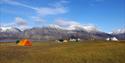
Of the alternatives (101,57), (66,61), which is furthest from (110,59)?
(66,61)

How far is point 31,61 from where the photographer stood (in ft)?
113

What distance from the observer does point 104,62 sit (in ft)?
109

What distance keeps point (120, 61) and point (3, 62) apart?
52.9ft

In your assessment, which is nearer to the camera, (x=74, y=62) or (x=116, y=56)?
(x=74, y=62)

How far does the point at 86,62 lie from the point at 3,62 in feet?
37.1

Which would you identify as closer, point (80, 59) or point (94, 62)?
point (94, 62)

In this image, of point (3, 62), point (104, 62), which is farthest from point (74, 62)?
point (3, 62)

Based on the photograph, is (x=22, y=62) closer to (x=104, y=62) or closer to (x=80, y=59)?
(x=80, y=59)

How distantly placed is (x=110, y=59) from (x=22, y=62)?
12.6 metres

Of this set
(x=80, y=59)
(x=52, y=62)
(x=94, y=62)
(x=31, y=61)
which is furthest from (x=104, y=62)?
(x=31, y=61)

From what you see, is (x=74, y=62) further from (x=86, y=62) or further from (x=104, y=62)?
(x=104, y=62)

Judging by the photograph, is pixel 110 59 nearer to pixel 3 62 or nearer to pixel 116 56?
pixel 116 56

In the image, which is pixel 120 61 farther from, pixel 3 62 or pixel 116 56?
pixel 3 62

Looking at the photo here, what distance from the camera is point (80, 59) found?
35188 mm
